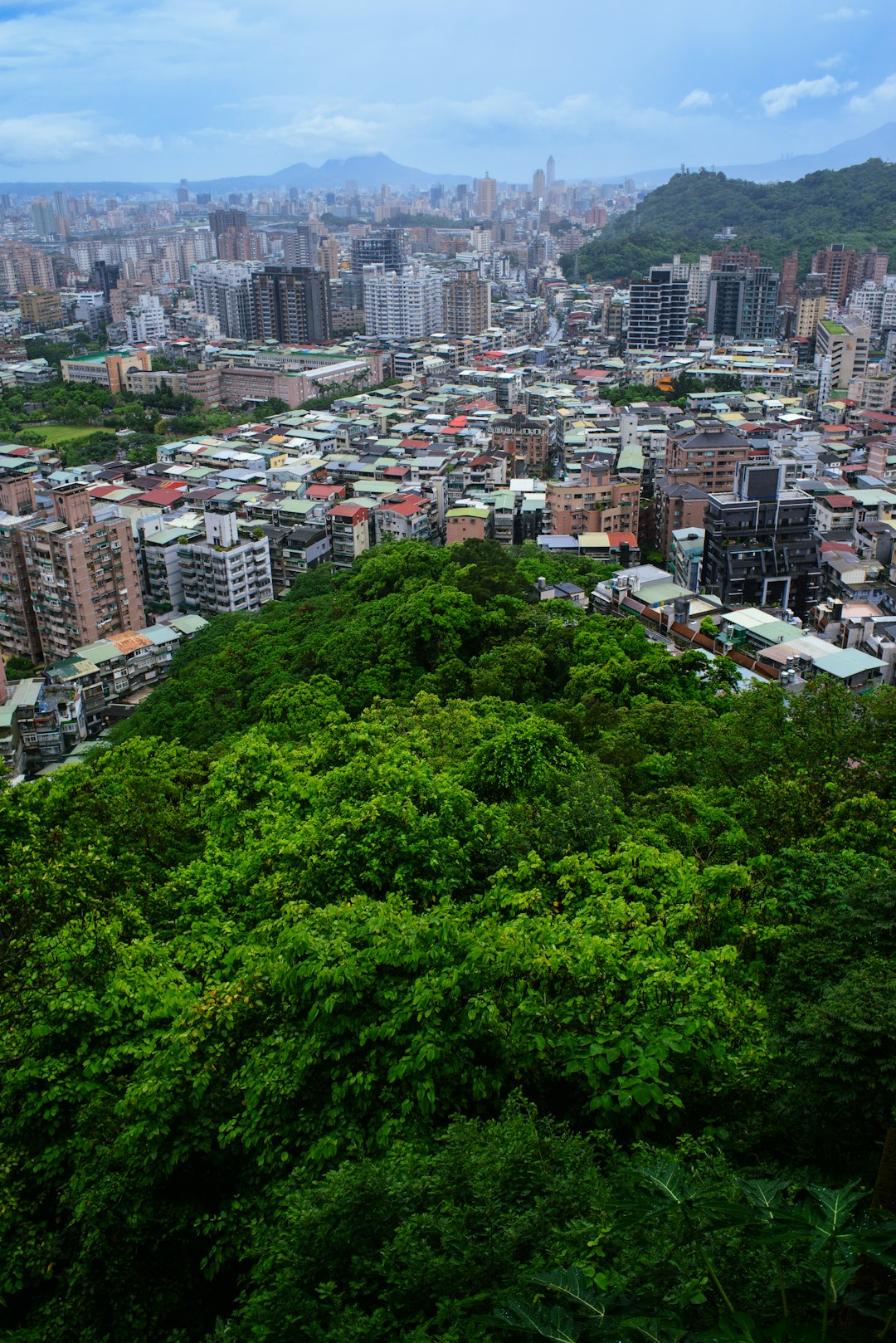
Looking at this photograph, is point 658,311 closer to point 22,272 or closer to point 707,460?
point 707,460

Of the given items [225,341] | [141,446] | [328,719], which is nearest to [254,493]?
[141,446]

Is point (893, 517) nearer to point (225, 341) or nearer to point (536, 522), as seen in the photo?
point (536, 522)

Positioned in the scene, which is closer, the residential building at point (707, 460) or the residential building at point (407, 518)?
the residential building at point (407, 518)

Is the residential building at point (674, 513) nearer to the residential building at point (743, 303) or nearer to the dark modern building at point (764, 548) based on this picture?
the dark modern building at point (764, 548)

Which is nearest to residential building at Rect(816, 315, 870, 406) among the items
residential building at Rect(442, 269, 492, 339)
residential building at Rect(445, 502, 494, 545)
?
residential building at Rect(442, 269, 492, 339)

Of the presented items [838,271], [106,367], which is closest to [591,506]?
[106,367]

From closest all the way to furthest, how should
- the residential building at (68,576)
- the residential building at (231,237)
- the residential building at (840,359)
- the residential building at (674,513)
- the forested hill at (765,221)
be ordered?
the residential building at (68,576) → the residential building at (674,513) → the residential building at (840,359) → the forested hill at (765,221) → the residential building at (231,237)

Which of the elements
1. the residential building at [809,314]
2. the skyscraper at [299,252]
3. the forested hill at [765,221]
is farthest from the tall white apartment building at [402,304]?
the residential building at [809,314]
